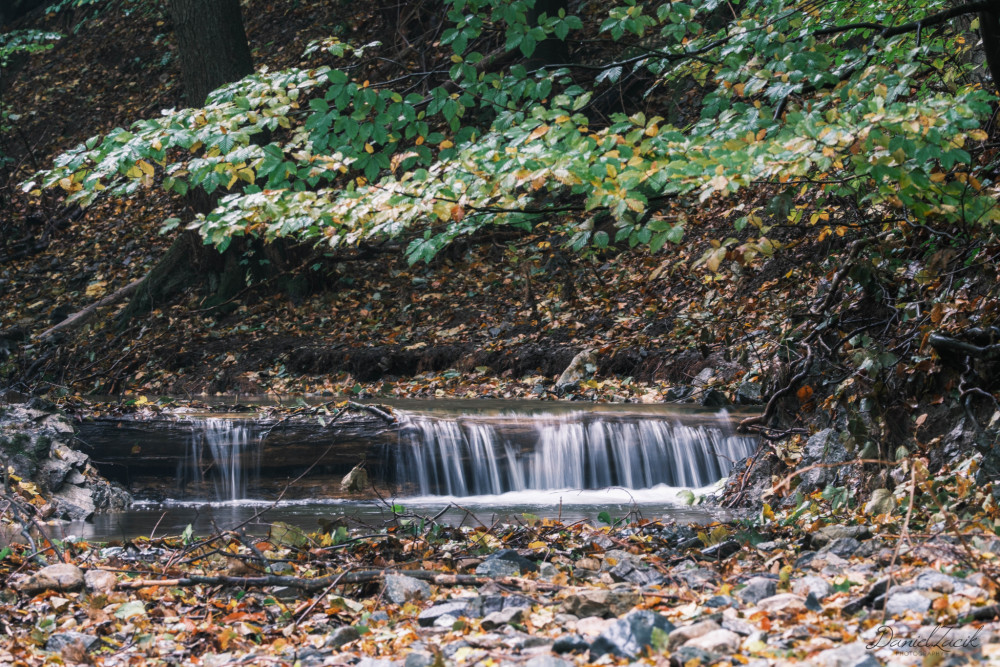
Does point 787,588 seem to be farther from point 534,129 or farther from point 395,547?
point 534,129

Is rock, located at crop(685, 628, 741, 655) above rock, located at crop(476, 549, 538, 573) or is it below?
below

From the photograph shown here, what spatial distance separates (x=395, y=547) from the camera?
4.15 meters

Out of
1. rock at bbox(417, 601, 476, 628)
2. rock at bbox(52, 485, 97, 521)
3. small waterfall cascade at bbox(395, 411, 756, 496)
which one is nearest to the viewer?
rock at bbox(417, 601, 476, 628)

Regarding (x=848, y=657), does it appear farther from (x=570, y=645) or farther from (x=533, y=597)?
(x=533, y=597)

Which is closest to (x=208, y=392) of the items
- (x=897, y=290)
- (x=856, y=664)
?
(x=897, y=290)

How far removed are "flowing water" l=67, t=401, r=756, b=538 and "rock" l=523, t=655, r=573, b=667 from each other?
12.7ft

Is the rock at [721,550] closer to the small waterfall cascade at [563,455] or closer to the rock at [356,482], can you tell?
the rock at [356,482]

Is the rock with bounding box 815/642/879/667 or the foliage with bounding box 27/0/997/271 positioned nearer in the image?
the rock with bounding box 815/642/879/667

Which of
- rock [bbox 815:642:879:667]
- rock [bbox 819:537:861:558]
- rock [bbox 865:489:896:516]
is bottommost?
rock [bbox 815:642:879:667]

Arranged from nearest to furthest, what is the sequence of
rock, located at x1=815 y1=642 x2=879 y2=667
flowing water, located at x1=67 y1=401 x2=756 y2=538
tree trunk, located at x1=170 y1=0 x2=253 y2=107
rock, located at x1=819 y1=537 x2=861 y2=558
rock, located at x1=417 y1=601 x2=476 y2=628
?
rock, located at x1=815 y1=642 x2=879 y2=667, rock, located at x1=417 y1=601 x2=476 y2=628, rock, located at x1=819 y1=537 x2=861 y2=558, flowing water, located at x1=67 y1=401 x2=756 y2=538, tree trunk, located at x1=170 y1=0 x2=253 y2=107

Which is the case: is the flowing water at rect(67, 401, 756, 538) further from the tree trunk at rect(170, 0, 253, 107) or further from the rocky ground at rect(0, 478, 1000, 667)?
the tree trunk at rect(170, 0, 253, 107)

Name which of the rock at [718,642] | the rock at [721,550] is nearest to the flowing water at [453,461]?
the rock at [721,550]

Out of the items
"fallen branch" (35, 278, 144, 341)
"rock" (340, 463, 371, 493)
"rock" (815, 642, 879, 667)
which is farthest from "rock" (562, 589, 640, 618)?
"fallen branch" (35, 278, 144, 341)

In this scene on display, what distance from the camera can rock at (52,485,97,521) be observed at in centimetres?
593
